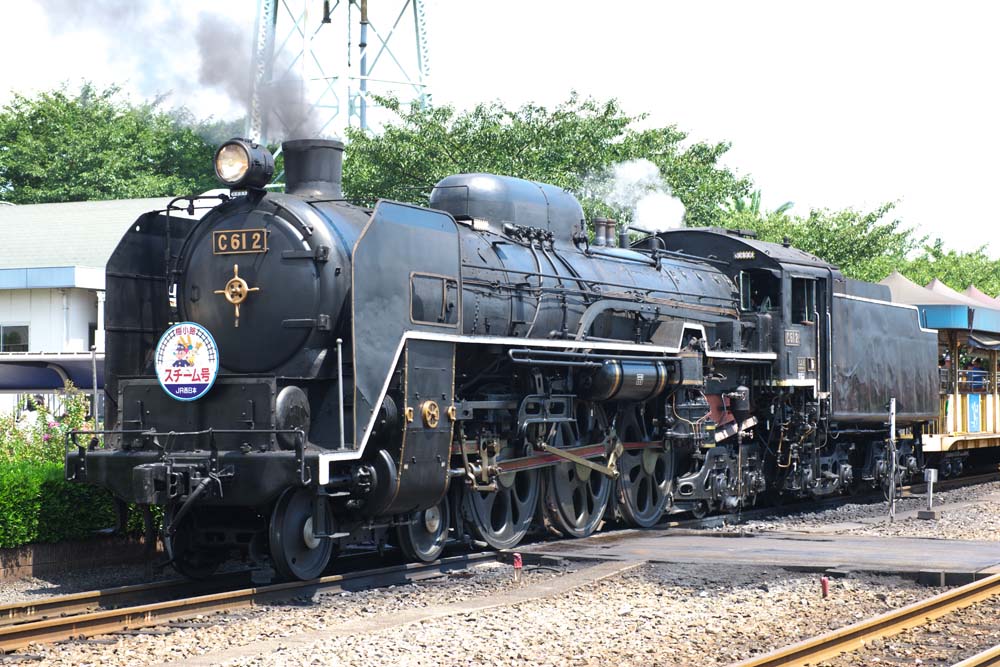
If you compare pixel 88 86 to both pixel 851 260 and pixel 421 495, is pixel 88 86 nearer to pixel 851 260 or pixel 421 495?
pixel 851 260

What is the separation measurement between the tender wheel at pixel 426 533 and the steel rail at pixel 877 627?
13.9 ft

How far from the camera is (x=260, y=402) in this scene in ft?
31.6

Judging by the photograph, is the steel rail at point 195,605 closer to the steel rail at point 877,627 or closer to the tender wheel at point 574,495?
the tender wheel at point 574,495

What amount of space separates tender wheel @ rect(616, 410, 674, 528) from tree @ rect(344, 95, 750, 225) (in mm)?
9406

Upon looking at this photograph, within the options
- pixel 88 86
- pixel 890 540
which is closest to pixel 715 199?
pixel 890 540

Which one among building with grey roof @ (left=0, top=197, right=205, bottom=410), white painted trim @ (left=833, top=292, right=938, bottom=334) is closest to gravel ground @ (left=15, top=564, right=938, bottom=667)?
white painted trim @ (left=833, top=292, right=938, bottom=334)

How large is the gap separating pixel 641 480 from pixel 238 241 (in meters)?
6.42

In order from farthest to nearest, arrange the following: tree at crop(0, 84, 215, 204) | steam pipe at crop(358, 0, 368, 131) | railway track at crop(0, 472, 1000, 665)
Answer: tree at crop(0, 84, 215, 204) < steam pipe at crop(358, 0, 368, 131) < railway track at crop(0, 472, 1000, 665)

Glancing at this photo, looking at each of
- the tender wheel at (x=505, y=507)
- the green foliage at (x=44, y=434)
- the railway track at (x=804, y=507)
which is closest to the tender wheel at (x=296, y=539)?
the tender wheel at (x=505, y=507)

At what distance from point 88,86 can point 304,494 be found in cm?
3972

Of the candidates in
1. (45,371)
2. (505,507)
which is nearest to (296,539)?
(505,507)

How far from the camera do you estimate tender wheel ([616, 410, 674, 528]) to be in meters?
13.9

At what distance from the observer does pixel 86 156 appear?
39281mm

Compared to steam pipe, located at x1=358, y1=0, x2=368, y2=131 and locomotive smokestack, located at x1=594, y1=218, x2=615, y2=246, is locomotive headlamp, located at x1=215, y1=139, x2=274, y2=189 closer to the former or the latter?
locomotive smokestack, located at x1=594, y1=218, x2=615, y2=246
